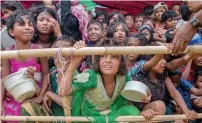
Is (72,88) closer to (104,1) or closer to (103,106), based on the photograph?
(103,106)

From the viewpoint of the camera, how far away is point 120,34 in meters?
3.75

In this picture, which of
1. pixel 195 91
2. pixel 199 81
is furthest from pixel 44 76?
pixel 199 81

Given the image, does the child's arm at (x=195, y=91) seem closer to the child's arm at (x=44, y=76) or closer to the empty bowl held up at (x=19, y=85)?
the child's arm at (x=44, y=76)

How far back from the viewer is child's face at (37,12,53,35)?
11.3 ft

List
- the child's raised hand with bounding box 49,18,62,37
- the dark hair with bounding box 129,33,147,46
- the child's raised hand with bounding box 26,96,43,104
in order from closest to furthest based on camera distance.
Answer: the child's raised hand with bounding box 26,96,43,104, the child's raised hand with bounding box 49,18,62,37, the dark hair with bounding box 129,33,147,46

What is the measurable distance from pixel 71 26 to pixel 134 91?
157cm

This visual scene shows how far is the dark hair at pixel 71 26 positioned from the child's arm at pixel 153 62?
3.91ft

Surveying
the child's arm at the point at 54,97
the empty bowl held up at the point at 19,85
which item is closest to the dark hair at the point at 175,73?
the child's arm at the point at 54,97

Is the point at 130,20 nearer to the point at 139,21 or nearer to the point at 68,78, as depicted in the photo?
the point at 139,21

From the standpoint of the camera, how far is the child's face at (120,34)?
371cm

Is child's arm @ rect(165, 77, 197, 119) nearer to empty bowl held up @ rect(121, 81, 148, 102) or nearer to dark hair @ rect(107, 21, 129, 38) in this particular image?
empty bowl held up @ rect(121, 81, 148, 102)

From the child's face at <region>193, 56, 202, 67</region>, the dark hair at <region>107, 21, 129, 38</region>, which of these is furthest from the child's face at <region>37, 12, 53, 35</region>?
the child's face at <region>193, 56, 202, 67</region>

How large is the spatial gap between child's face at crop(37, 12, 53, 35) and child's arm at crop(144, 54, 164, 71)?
3.51ft

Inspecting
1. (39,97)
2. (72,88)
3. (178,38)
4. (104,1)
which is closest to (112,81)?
(72,88)
